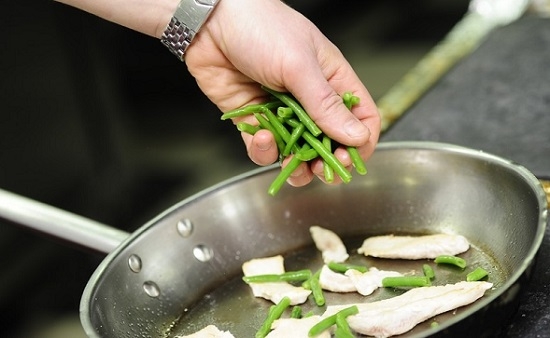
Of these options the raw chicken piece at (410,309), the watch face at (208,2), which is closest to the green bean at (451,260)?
the raw chicken piece at (410,309)

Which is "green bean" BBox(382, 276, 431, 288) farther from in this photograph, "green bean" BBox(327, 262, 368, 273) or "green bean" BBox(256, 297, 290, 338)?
"green bean" BBox(256, 297, 290, 338)

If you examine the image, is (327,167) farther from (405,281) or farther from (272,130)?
(405,281)

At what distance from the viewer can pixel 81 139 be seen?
329 cm

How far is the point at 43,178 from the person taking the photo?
3121 mm

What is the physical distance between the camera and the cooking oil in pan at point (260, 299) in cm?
156

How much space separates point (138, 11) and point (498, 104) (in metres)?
0.98

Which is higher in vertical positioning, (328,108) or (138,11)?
(328,108)

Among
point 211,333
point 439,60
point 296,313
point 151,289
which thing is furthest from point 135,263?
point 439,60

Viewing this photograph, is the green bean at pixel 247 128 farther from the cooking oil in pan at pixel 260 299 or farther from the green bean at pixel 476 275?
the green bean at pixel 476 275

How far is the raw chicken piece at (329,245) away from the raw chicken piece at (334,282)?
9 cm

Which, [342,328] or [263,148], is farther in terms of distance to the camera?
[263,148]

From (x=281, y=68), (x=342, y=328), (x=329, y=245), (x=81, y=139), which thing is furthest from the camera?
(x=81, y=139)

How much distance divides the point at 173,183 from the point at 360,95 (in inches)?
85.3

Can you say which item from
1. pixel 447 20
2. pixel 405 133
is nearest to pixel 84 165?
pixel 405 133
